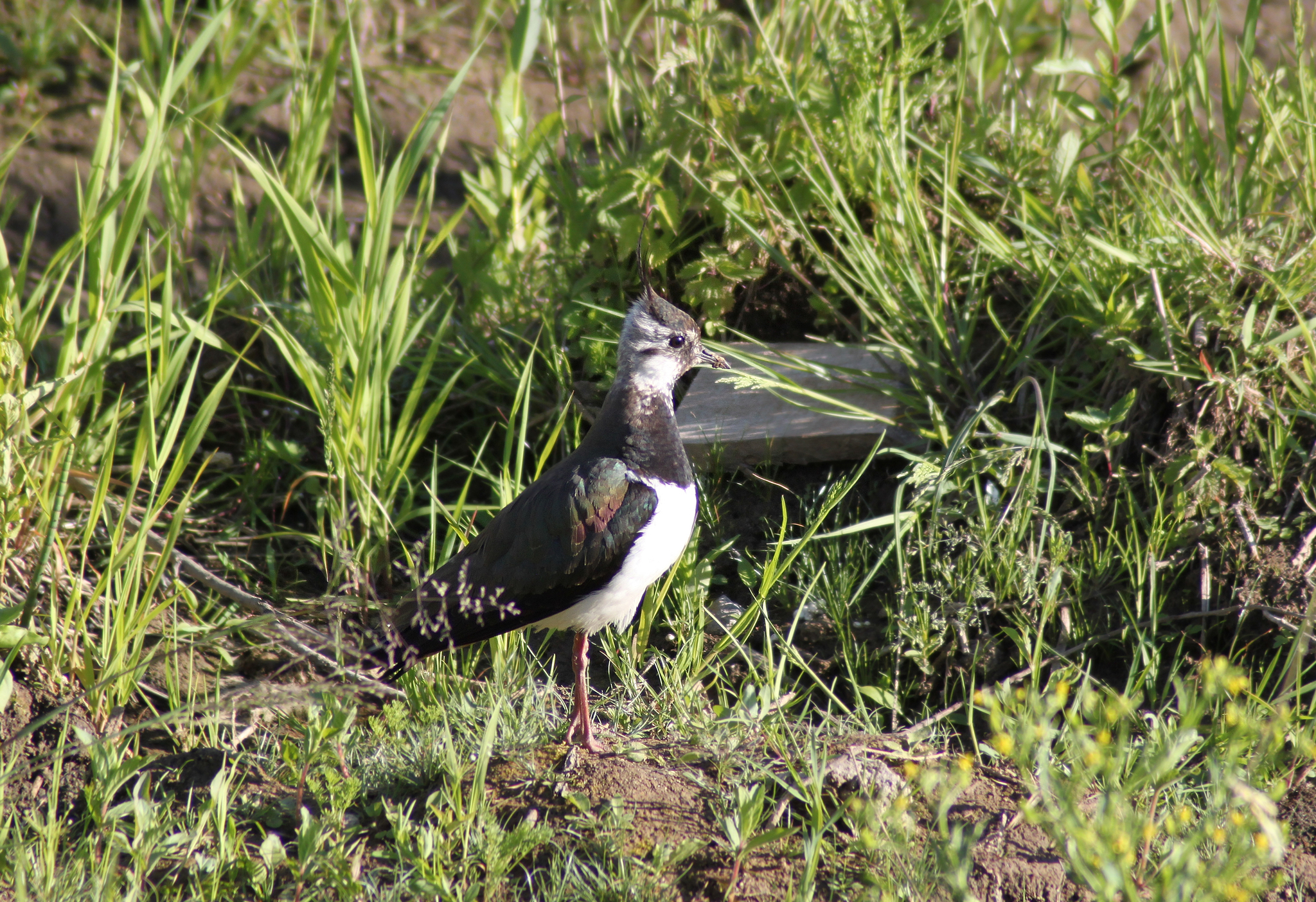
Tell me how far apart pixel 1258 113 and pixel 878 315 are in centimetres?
Result: 135

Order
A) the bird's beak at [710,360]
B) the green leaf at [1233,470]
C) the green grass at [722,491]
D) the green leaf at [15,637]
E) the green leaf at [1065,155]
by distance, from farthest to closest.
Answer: the green leaf at [1065,155] → the bird's beak at [710,360] → the green leaf at [1233,470] → the green leaf at [15,637] → the green grass at [722,491]

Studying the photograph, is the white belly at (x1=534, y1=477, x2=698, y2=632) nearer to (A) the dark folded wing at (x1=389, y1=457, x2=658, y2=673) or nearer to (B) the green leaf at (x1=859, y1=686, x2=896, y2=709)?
(A) the dark folded wing at (x1=389, y1=457, x2=658, y2=673)

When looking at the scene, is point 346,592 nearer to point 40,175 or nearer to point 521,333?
point 521,333

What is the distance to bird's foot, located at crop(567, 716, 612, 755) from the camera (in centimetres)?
265

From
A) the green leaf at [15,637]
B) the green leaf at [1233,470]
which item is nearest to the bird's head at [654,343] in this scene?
the green leaf at [1233,470]

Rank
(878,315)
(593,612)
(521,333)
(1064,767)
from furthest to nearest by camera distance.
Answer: (521,333), (878,315), (593,612), (1064,767)

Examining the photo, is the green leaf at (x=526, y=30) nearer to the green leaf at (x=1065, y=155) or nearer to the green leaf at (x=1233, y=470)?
the green leaf at (x=1065, y=155)

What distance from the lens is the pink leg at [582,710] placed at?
8.78 feet

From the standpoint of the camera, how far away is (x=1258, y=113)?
10.9 ft

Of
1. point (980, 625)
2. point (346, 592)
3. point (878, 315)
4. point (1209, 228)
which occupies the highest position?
point (1209, 228)

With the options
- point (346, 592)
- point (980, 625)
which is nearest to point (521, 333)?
point (346, 592)

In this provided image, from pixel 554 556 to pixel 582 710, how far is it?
41 centimetres

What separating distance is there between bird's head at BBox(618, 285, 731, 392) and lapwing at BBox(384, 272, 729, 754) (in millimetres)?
Answer: 66

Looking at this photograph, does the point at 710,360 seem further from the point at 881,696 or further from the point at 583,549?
the point at 881,696
